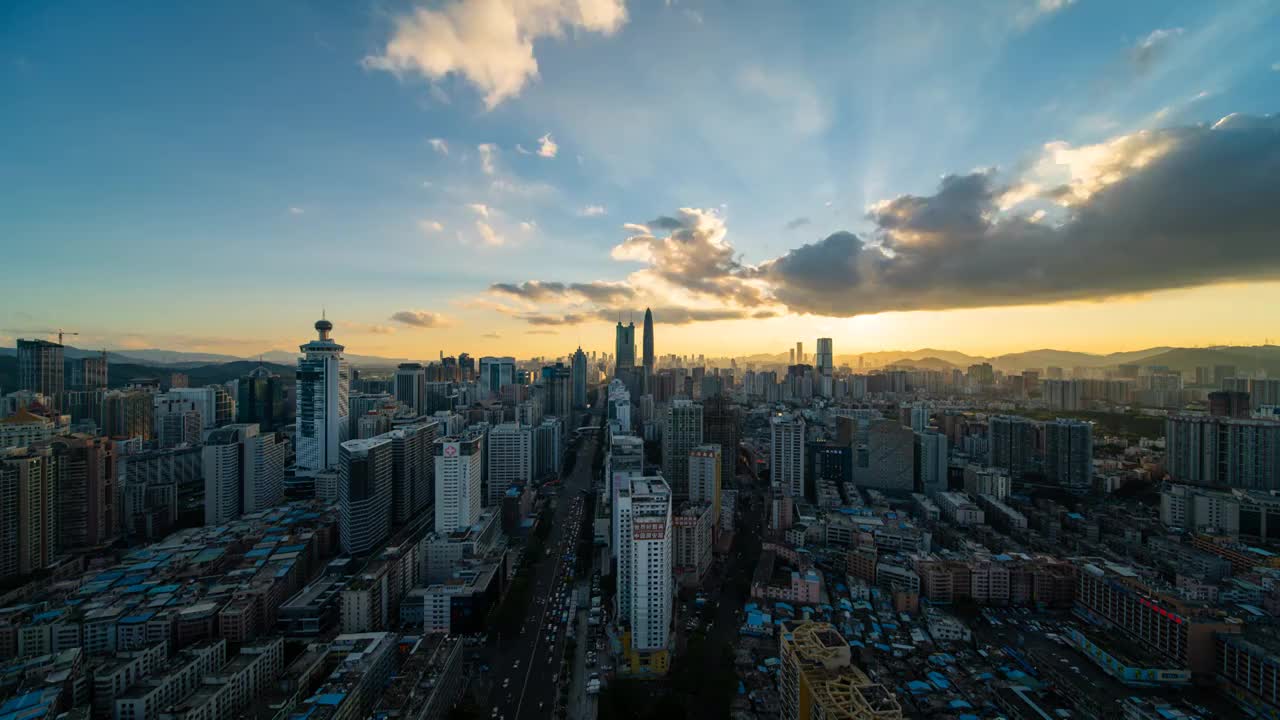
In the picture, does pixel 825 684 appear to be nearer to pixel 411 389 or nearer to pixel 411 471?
pixel 411 471

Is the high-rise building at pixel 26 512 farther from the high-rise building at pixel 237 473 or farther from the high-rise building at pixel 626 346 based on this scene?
the high-rise building at pixel 626 346

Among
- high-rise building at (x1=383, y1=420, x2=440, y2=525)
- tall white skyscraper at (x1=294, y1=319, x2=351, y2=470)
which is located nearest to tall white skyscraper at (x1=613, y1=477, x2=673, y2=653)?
high-rise building at (x1=383, y1=420, x2=440, y2=525)

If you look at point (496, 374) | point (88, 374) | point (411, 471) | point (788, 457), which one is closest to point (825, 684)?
point (788, 457)

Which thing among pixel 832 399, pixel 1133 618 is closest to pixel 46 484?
pixel 1133 618

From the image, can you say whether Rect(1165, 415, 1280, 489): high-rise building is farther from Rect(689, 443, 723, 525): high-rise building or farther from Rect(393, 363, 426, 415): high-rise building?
Rect(393, 363, 426, 415): high-rise building

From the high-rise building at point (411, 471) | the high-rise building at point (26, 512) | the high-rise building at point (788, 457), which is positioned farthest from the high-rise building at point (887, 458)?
the high-rise building at point (26, 512)

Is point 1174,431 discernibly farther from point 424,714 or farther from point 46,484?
point 46,484
